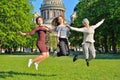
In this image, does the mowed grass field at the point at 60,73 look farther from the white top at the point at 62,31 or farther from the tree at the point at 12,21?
the tree at the point at 12,21

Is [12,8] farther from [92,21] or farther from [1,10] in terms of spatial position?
[92,21]

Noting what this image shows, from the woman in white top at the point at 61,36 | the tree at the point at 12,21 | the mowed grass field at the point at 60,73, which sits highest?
the tree at the point at 12,21

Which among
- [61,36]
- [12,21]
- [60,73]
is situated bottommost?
[60,73]

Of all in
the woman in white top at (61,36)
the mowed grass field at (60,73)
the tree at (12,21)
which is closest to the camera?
the mowed grass field at (60,73)

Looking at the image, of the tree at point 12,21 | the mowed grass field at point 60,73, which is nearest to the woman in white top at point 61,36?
the mowed grass field at point 60,73

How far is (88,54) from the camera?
14.4 m

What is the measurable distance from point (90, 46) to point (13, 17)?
50377 mm

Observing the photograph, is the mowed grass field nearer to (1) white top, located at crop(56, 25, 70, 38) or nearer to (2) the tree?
(1) white top, located at crop(56, 25, 70, 38)

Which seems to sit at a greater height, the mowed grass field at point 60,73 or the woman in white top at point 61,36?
the woman in white top at point 61,36

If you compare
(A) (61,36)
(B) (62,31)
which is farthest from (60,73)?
(B) (62,31)

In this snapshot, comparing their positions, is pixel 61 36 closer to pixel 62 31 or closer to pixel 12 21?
pixel 62 31

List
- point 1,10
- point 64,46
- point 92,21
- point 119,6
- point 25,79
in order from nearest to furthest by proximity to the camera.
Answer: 1. point 25,79
2. point 64,46
3. point 119,6
4. point 1,10
5. point 92,21

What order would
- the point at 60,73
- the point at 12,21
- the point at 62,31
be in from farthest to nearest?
the point at 12,21
the point at 60,73
the point at 62,31

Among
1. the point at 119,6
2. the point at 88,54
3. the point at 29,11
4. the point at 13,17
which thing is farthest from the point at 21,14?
the point at 88,54
